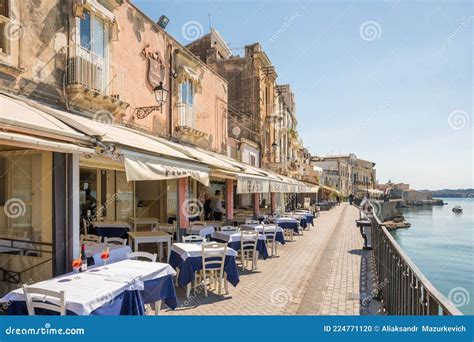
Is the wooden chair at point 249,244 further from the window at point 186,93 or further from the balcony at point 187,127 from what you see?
the window at point 186,93

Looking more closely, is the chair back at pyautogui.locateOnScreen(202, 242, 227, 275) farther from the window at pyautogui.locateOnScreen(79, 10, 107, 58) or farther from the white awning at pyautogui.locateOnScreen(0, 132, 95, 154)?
the window at pyautogui.locateOnScreen(79, 10, 107, 58)

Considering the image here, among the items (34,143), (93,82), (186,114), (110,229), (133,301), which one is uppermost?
(186,114)

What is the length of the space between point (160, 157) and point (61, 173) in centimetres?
171

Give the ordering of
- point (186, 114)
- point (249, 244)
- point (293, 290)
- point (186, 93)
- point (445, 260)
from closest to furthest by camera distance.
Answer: point (293, 290)
point (249, 244)
point (186, 114)
point (186, 93)
point (445, 260)

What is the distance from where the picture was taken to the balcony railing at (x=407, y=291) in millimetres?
3131

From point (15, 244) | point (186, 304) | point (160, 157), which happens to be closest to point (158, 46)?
point (160, 157)

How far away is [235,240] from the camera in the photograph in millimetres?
9328

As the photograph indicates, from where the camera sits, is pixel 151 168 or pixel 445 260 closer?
pixel 151 168

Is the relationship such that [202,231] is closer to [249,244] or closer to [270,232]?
[249,244]

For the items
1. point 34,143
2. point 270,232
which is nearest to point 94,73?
point 34,143

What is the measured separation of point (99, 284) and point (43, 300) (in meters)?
0.64

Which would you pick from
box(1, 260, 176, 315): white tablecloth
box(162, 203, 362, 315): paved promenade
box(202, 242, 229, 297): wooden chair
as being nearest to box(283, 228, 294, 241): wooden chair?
box(162, 203, 362, 315): paved promenade

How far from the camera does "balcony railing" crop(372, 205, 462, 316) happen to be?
3.13 metres

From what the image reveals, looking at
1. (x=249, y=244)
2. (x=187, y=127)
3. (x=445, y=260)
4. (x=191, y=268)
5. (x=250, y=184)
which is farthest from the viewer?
(x=445, y=260)
